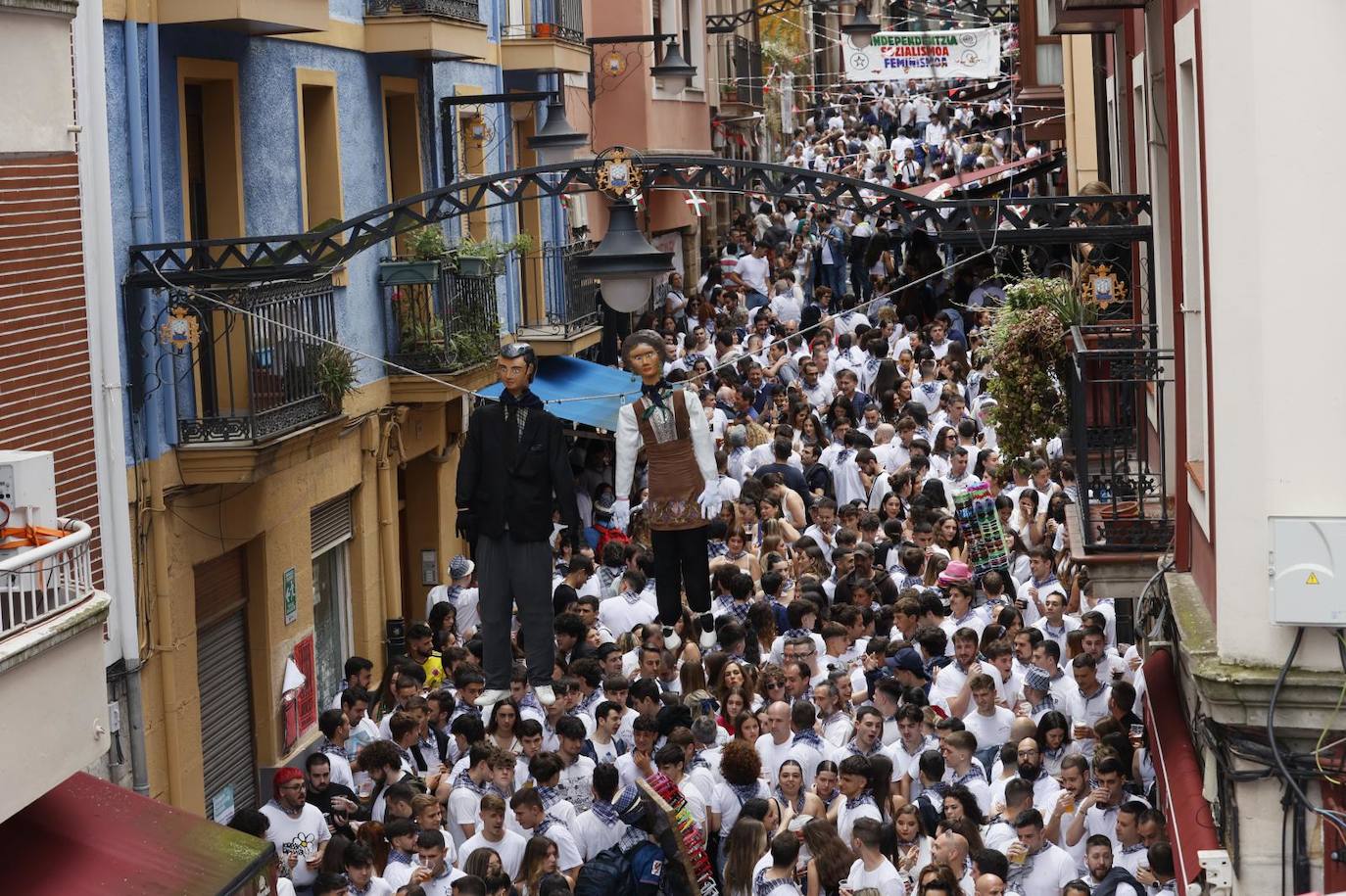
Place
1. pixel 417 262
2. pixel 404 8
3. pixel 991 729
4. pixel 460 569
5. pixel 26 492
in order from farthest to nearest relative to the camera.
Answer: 1. pixel 417 262
2. pixel 404 8
3. pixel 460 569
4. pixel 991 729
5. pixel 26 492

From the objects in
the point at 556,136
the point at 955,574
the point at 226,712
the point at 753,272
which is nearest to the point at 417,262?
the point at 556,136

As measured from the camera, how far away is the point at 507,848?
12789 mm

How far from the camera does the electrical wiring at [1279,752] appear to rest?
8.24 metres

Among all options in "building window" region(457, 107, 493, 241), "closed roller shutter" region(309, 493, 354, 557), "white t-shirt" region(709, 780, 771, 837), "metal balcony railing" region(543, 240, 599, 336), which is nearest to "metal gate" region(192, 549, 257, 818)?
"closed roller shutter" region(309, 493, 354, 557)

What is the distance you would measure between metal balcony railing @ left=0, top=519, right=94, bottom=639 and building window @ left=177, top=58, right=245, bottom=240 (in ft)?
22.9

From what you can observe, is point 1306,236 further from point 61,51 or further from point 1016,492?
point 1016,492

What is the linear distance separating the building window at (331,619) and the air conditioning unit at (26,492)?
28.9ft

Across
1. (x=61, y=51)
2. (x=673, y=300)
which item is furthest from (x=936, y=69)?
(x=61, y=51)

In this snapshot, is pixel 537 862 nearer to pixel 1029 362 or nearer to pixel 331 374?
pixel 1029 362

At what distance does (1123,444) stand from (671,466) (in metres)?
2.64

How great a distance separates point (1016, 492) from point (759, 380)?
7.37 meters

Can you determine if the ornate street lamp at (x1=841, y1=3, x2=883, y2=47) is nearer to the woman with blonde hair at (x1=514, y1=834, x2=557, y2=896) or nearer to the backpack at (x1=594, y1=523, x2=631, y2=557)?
the backpack at (x1=594, y1=523, x2=631, y2=557)

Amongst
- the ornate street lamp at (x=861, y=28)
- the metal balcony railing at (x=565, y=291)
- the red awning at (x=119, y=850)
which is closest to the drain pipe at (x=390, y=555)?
the metal balcony railing at (x=565, y=291)

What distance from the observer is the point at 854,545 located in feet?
60.2
